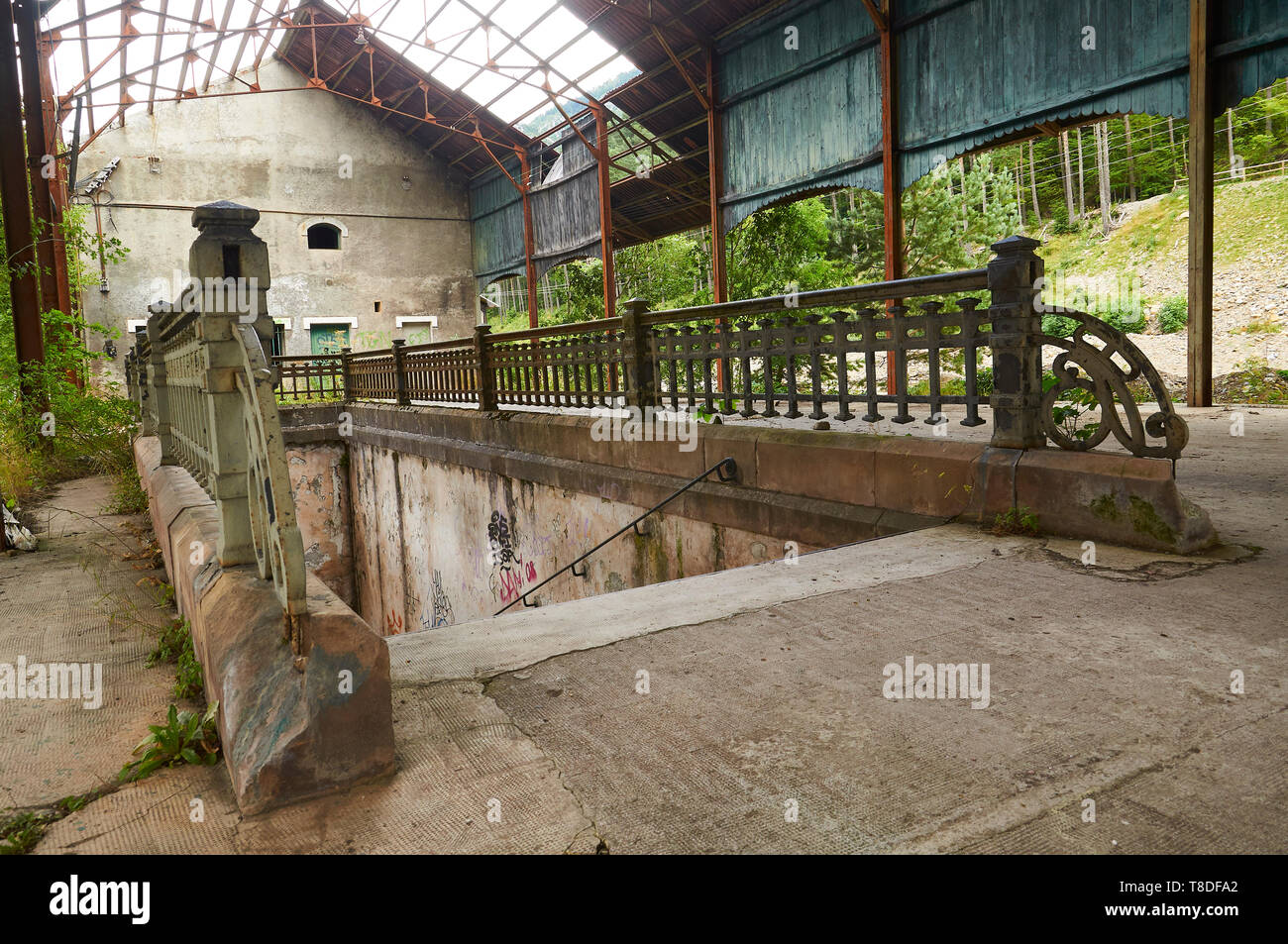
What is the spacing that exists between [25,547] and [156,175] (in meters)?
21.2

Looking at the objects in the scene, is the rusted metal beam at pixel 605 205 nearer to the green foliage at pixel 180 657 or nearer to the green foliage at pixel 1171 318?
the green foliage at pixel 180 657

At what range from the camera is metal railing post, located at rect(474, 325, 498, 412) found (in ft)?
31.7

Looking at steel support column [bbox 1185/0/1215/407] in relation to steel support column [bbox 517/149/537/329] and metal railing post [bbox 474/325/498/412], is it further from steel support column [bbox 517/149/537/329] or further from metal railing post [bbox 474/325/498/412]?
steel support column [bbox 517/149/537/329]

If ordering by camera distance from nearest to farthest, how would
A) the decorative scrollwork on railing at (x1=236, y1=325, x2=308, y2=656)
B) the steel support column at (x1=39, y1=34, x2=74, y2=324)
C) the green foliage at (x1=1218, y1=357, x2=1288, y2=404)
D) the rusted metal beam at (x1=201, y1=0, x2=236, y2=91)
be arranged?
1. the decorative scrollwork on railing at (x1=236, y1=325, x2=308, y2=656)
2. the steel support column at (x1=39, y1=34, x2=74, y2=324)
3. the green foliage at (x1=1218, y1=357, x2=1288, y2=404)
4. the rusted metal beam at (x1=201, y1=0, x2=236, y2=91)

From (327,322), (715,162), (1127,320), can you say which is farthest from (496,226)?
(1127,320)

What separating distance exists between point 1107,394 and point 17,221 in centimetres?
1042

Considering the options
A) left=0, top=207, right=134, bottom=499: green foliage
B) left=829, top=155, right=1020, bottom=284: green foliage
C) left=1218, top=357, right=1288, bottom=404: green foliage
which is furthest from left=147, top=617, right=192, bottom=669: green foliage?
left=829, top=155, right=1020, bottom=284: green foliage

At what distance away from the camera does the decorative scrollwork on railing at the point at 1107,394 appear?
164 inches

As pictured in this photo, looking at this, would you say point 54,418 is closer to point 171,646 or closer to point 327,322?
point 171,646

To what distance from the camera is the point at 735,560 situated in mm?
6152

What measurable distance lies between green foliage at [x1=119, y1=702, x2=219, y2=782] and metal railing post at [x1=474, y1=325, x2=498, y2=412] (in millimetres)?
7392
